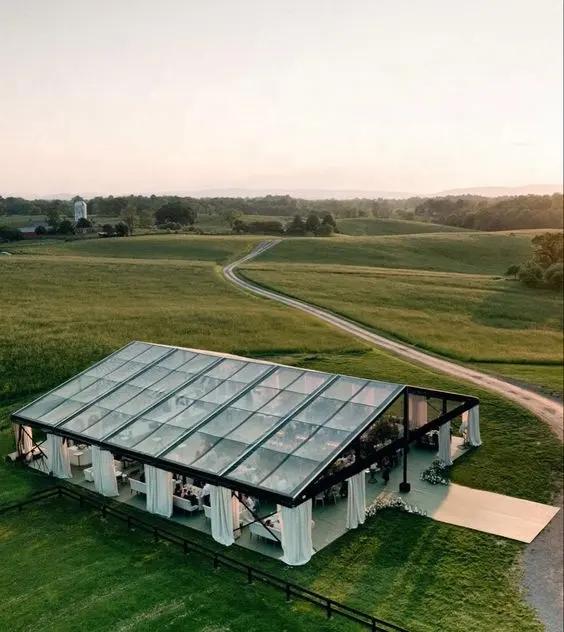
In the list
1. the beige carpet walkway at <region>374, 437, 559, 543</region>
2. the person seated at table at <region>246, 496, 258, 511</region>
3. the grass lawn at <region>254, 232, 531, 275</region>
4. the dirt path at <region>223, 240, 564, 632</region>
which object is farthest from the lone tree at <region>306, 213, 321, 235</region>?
the person seated at table at <region>246, 496, 258, 511</region>

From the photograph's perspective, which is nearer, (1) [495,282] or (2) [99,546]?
(2) [99,546]

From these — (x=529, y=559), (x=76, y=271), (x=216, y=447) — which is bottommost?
(x=529, y=559)

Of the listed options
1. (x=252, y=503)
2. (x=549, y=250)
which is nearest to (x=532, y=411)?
(x=252, y=503)

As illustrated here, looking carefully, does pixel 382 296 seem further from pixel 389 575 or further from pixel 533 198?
pixel 533 198

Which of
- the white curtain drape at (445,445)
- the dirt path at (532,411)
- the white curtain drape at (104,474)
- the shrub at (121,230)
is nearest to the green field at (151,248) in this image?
the shrub at (121,230)

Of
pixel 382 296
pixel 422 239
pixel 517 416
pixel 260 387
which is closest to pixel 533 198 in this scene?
pixel 422 239

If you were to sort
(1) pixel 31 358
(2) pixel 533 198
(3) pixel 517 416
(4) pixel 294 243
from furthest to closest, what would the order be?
(2) pixel 533 198 → (4) pixel 294 243 → (1) pixel 31 358 → (3) pixel 517 416

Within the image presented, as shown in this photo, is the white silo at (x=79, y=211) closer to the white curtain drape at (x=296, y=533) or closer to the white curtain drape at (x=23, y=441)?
the white curtain drape at (x=23, y=441)

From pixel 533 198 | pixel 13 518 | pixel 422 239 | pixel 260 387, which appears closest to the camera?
pixel 13 518
